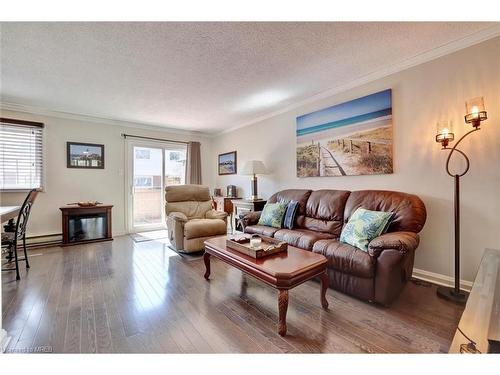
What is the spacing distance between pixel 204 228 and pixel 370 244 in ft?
7.49

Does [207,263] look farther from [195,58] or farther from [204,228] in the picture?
[195,58]

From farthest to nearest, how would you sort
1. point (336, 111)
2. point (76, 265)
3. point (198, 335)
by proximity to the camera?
1. point (336, 111)
2. point (76, 265)
3. point (198, 335)

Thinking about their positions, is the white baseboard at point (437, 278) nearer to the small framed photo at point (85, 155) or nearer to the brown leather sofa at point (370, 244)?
the brown leather sofa at point (370, 244)

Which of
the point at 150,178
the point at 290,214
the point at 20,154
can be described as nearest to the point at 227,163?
the point at 150,178

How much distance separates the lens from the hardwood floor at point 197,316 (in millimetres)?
1483

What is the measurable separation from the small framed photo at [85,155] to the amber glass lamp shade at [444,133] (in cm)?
536

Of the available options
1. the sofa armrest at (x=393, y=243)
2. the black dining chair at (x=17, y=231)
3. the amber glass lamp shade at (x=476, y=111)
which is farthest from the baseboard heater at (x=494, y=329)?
the black dining chair at (x=17, y=231)

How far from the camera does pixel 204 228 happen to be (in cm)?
345

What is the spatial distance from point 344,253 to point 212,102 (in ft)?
9.79

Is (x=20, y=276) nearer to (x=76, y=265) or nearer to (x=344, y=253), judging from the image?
(x=76, y=265)

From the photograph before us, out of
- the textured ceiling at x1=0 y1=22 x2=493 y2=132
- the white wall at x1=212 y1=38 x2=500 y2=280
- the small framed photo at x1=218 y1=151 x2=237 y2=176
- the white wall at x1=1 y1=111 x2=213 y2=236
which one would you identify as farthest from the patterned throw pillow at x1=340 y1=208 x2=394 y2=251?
the white wall at x1=1 y1=111 x2=213 y2=236
